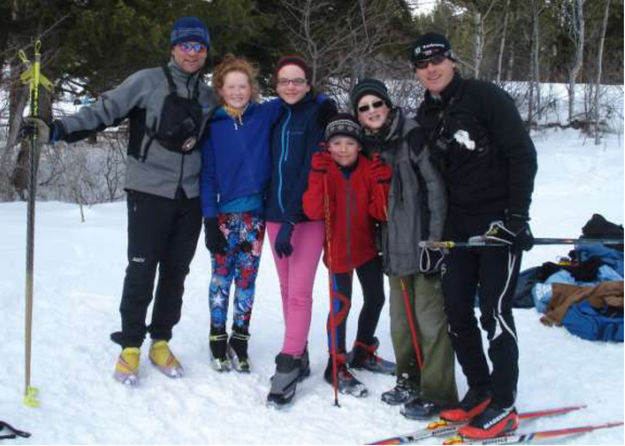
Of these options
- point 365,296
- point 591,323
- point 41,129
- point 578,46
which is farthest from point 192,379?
point 578,46

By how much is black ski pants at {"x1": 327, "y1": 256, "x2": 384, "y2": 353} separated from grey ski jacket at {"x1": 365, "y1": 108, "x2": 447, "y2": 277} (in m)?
0.32

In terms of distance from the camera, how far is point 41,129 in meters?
3.19

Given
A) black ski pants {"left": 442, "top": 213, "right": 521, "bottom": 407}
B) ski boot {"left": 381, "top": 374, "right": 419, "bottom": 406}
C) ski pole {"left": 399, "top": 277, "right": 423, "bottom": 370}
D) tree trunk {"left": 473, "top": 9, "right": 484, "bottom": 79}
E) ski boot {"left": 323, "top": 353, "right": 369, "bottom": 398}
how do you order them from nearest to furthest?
black ski pants {"left": 442, "top": 213, "right": 521, "bottom": 407} → ski pole {"left": 399, "top": 277, "right": 423, "bottom": 370} → ski boot {"left": 381, "top": 374, "right": 419, "bottom": 406} → ski boot {"left": 323, "top": 353, "right": 369, "bottom": 398} → tree trunk {"left": 473, "top": 9, "right": 484, "bottom": 79}

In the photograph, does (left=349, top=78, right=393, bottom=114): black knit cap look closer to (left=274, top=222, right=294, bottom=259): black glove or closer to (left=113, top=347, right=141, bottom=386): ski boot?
(left=274, top=222, right=294, bottom=259): black glove

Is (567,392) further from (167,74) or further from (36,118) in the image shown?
(36,118)

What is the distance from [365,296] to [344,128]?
1102 mm

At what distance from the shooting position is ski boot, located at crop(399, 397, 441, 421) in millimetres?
3279

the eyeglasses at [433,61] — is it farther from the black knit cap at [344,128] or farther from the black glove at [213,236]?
the black glove at [213,236]

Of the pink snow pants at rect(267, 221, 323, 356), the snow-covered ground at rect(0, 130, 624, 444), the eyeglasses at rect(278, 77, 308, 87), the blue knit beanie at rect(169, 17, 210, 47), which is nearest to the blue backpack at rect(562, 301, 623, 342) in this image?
the snow-covered ground at rect(0, 130, 624, 444)

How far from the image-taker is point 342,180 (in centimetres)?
350

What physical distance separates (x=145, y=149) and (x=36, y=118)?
23.1 inches

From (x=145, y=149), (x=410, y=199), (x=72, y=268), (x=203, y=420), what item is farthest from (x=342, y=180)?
(x=72, y=268)

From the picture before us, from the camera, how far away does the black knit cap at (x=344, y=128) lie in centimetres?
335

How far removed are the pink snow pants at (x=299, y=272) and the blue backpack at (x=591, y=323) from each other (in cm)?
233
